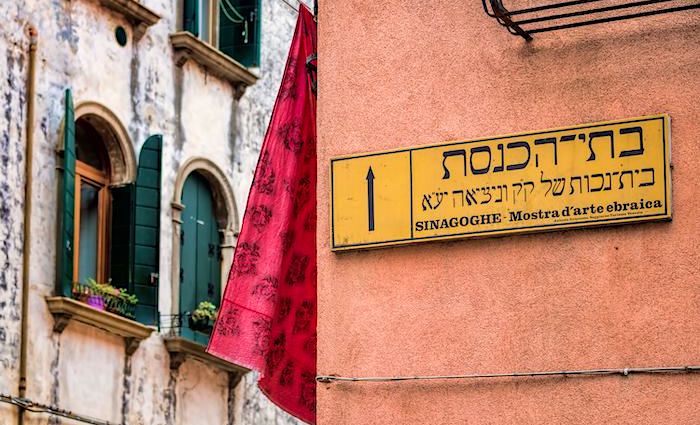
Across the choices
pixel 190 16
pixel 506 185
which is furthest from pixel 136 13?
pixel 506 185

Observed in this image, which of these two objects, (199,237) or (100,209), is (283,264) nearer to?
(100,209)

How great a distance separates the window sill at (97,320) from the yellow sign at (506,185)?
266 inches

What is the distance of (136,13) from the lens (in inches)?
672

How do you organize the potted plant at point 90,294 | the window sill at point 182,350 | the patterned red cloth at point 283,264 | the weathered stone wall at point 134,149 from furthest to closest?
the window sill at point 182,350 < the potted plant at point 90,294 < the weathered stone wall at point 134,149 < the patterned red cloth at point 283,264

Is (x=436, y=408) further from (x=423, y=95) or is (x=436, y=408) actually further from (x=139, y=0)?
(x=139, y=0)

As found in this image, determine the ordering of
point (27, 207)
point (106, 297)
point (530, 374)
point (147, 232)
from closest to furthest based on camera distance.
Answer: point (530, 374) < point (27, 207) < point (106, 297) < point (147, 232)

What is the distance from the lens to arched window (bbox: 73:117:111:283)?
16219mm

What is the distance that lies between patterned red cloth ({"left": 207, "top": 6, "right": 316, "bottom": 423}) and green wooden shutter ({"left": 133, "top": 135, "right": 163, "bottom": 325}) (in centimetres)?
693

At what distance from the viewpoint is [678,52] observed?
832 centimetres

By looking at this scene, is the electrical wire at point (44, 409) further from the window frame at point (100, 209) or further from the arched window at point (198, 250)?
the arched window at point (198, 250)

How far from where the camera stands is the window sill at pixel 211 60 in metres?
18.0

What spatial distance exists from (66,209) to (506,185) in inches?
297

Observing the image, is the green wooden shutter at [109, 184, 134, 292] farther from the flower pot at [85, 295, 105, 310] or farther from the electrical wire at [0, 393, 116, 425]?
the electrical wire at [0, 393, 116, 425]

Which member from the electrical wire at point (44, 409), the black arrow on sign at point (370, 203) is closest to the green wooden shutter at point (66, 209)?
the electrical wire at point (44, 409)
